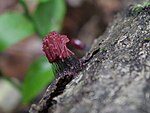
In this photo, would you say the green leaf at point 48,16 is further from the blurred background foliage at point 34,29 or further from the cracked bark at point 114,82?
the cracked bark at point 114,82

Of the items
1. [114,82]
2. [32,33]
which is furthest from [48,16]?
[114,82]

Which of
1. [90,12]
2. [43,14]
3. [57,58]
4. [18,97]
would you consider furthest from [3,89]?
[57,58]

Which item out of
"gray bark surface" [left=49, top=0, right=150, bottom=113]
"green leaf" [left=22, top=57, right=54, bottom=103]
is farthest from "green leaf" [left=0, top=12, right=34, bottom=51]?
"gray bark surface" [left=49, top=0, right=150, bottom=113]

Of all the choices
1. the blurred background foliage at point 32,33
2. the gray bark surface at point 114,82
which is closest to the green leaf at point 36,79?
the blurred background foliage at point 32,33

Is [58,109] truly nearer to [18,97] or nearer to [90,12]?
[18,97]

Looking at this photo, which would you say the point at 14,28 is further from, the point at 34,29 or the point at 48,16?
the point at 48,16

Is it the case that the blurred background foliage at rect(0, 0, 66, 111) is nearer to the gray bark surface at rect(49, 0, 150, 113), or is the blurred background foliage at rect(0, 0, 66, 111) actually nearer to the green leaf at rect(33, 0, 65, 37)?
the green leaf at rect(33, 0, 65, 37)
